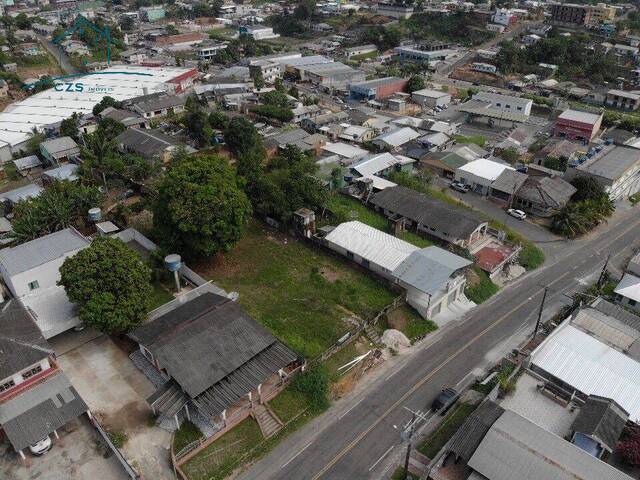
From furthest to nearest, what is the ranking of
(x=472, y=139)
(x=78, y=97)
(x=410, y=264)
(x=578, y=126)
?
(x=78, y=97)
(x=472, y=139)
(x=578, y=126)
(x=410, y=264)

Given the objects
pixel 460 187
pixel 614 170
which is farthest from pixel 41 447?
pixel 614 170

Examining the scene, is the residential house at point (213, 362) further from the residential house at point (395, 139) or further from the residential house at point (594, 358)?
the residential house at point (395, 139)

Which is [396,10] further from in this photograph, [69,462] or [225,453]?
[69,462]

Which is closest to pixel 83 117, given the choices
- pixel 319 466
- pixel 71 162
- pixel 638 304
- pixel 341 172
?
pixel 71 162

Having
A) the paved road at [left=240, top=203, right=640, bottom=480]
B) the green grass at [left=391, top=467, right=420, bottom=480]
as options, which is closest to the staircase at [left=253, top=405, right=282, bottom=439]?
the paved road at [left=240, top=203, right=640, bottom=480]

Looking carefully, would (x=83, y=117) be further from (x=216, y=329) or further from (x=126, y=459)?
(x=126, y=459)

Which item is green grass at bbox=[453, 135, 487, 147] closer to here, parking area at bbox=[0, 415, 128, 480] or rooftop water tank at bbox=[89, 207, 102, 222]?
rooftop water tank at bbox=[89, 207, 102, 222]
